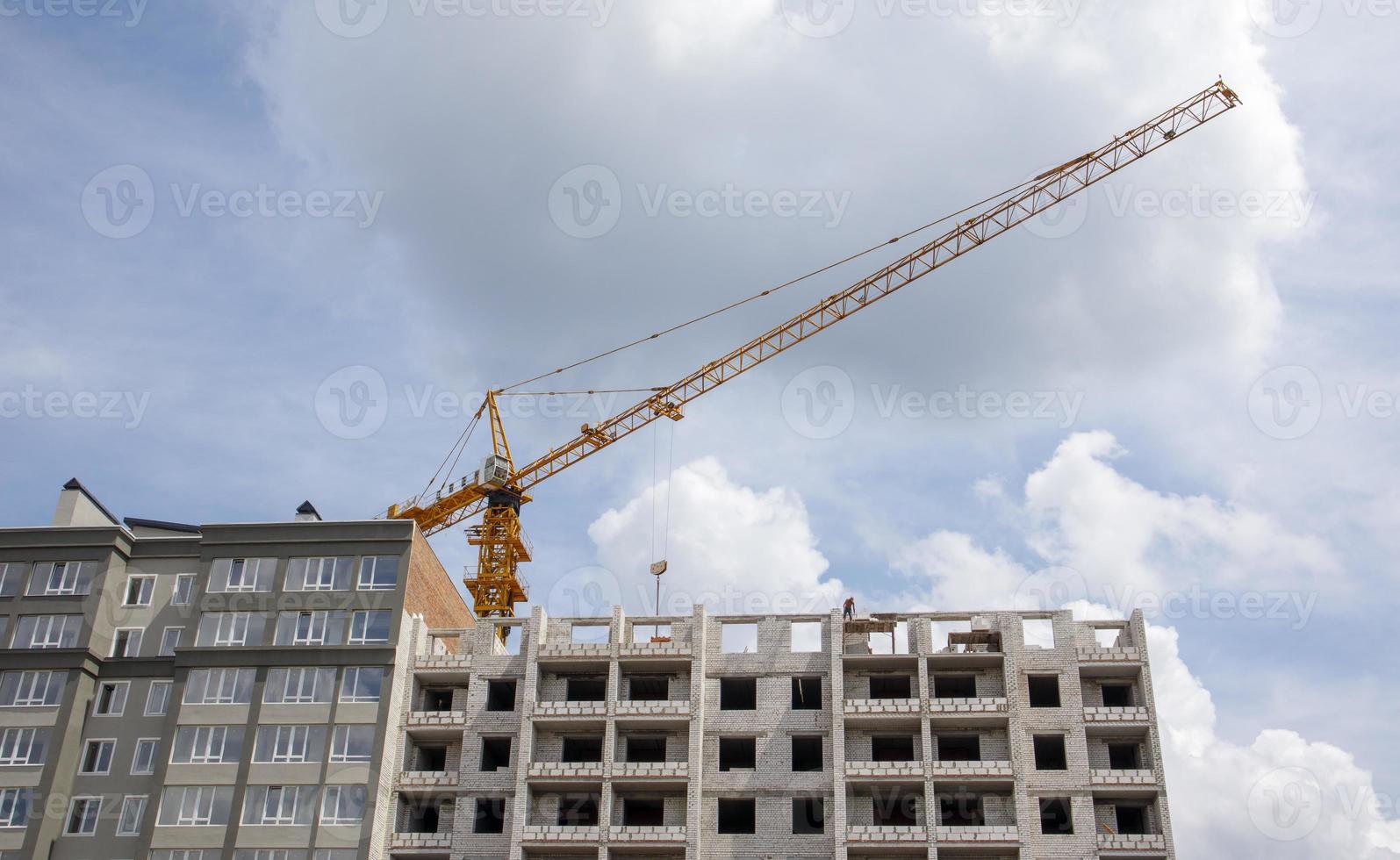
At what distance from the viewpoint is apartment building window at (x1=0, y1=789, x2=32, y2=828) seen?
79.2 m

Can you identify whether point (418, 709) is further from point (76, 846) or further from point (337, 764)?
point (76, 846)

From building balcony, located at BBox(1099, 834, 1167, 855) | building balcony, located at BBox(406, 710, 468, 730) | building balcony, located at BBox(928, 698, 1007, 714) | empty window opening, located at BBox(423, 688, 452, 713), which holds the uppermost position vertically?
empty window opening, located at BBox(423, 688, 452, 713)

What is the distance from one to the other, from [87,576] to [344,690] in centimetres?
1930

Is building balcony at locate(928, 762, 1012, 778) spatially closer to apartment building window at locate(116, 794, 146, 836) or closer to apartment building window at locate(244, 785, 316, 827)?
apartment building window at locate(244, 785, 316, 827)

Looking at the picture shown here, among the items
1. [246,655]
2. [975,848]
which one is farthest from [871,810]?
[246,655]

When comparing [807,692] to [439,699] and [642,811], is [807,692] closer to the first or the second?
[642,811]

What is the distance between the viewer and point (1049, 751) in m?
82.9

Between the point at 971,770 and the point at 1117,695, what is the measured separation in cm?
1171

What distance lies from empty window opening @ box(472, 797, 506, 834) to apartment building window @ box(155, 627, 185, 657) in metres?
21.7

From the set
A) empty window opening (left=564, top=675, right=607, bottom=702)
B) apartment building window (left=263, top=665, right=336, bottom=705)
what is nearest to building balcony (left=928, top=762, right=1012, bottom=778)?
empty window opening (left=564, top=675, right=607, bottom=702)

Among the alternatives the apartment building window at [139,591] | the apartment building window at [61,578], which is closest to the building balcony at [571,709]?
the apartment building window at [139,591]

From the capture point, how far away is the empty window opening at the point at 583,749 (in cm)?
8612

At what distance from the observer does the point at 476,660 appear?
284 feet

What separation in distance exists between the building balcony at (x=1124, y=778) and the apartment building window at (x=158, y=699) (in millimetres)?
55772
